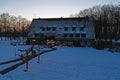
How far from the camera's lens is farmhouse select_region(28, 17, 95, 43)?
64750 millimetres

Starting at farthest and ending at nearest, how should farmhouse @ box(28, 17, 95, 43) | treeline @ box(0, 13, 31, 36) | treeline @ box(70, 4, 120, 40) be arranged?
treeline @ box(0, 13, 31, 36), treeline @ box(70, 4, 120, 40), farmhouse @ box(28, 17, 95, 43)

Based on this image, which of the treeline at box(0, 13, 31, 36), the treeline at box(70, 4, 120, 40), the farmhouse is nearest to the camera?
the farmhouse

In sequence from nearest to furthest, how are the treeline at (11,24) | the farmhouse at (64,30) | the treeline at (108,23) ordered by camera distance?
the farmhouse at (64,30) → the treeline at (108,23) → the treeline at (11,24)

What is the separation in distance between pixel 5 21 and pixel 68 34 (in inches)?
2727

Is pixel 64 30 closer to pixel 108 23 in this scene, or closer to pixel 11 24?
pixel 108 23

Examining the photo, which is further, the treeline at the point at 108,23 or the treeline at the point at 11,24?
the treeline at the point at 11,24

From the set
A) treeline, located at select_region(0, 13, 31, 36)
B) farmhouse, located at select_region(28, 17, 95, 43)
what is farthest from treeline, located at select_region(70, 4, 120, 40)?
treeline, located at select_region(0, 13, 31, 36)

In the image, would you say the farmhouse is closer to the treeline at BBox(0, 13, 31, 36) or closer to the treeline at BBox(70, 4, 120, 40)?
the treeline at BBox(70, 4, 120, 40)

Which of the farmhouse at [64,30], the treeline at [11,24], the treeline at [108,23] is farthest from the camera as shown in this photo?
the treeline at [11,24]

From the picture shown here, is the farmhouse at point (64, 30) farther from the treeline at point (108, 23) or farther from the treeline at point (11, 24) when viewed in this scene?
the treeline at point (11, 24)

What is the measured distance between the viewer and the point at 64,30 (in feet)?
220

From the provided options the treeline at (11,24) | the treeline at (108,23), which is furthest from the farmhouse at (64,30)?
the treeline at (11,24)

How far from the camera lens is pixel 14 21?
132 metres

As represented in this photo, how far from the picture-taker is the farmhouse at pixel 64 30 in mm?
64750
